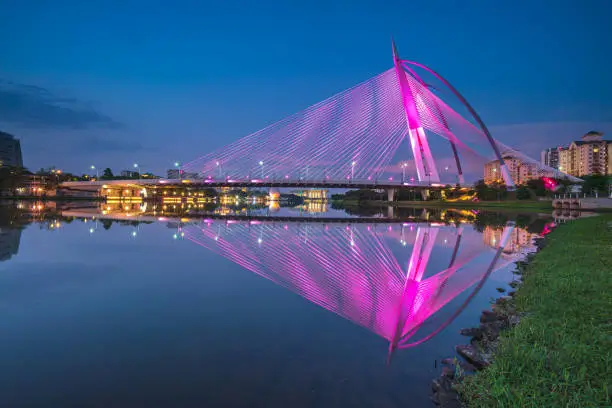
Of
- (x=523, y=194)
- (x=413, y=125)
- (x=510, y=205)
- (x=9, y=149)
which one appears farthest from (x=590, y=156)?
(x=9, y=149)

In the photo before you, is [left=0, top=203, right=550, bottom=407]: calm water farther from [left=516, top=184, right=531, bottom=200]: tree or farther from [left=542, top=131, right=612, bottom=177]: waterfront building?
[left=542, top=131, right=612, bottom=177]: waterfront building

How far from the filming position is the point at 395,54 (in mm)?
48125

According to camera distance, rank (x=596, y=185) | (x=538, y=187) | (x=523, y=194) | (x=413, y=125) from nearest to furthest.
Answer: (x=413, y=125) → (x=596, y=185) → (x=523, y=194) → (x=538, y=187)

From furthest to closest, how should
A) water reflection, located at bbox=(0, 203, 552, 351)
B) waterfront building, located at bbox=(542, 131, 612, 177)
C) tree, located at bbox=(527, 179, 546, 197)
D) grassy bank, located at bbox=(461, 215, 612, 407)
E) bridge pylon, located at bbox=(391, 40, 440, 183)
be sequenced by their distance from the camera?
waterfront building, located at bbox=(542, 131, 612, 177), tree, located at bbox=(527, 179, 546, 197), bridge pylon, located at bbox=(391, 40, 440, 183), water reflection, located at bbox=(0, 203, 552, 351), grassy bank, located at bbox=(461, 215, 612, 407)

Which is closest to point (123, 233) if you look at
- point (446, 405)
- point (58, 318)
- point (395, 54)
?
point (58, 318)

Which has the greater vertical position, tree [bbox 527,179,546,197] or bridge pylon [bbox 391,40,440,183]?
bridge pylon [bbox 391,40,440,183]

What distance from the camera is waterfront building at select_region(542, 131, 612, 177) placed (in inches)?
5889

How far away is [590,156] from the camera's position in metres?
154

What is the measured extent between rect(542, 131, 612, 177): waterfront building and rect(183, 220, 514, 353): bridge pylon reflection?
156m

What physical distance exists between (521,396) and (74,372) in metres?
5.27

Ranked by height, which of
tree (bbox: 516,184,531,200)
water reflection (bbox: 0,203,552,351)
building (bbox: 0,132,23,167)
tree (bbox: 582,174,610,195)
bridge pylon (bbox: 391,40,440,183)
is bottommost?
water reflection (bbox: 0,203,552,351)

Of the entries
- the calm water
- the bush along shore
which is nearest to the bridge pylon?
the calm water

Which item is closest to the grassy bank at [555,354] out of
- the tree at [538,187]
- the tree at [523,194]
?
the tree at [523,194]

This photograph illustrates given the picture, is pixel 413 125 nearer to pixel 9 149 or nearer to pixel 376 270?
pixel 376 270
